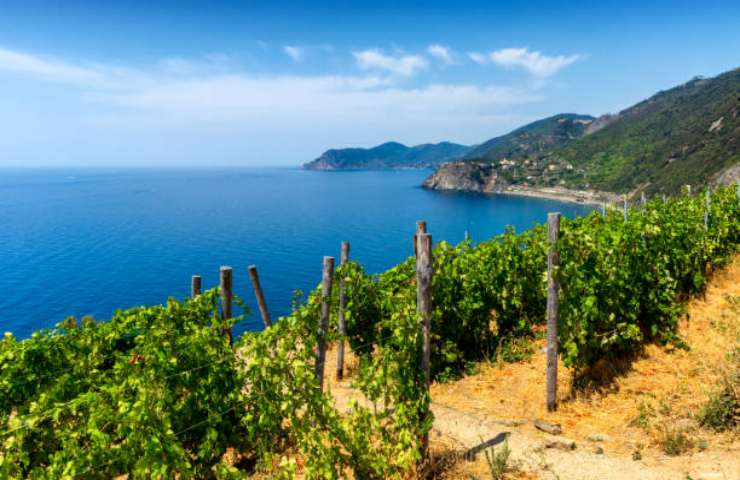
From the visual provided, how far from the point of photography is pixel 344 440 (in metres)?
5.57

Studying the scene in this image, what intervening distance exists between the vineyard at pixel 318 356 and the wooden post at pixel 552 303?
0.66 feet

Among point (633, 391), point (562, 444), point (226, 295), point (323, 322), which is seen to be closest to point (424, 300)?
point (323, 322)

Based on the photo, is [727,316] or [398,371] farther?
[727,316]

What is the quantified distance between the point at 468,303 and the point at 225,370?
5922mm

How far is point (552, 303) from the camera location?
7.95 metres

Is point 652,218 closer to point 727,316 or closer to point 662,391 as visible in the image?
point 727,316

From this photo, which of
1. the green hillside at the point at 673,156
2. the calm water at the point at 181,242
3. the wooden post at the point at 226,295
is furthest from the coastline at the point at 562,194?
the wooden post at the point at 226,295

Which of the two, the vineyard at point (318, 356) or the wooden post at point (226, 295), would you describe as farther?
the wooden post at point (226, 295)

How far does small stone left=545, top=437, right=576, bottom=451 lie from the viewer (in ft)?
22.2

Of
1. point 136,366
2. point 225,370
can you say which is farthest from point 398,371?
point 136,366

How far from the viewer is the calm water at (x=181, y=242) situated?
1831 inches

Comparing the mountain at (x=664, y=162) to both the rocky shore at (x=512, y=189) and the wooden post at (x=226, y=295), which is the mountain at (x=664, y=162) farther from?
the wooden post at (x=226, y=295)

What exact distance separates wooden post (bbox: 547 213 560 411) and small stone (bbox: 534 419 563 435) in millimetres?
621

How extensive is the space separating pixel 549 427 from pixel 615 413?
1.33 m
